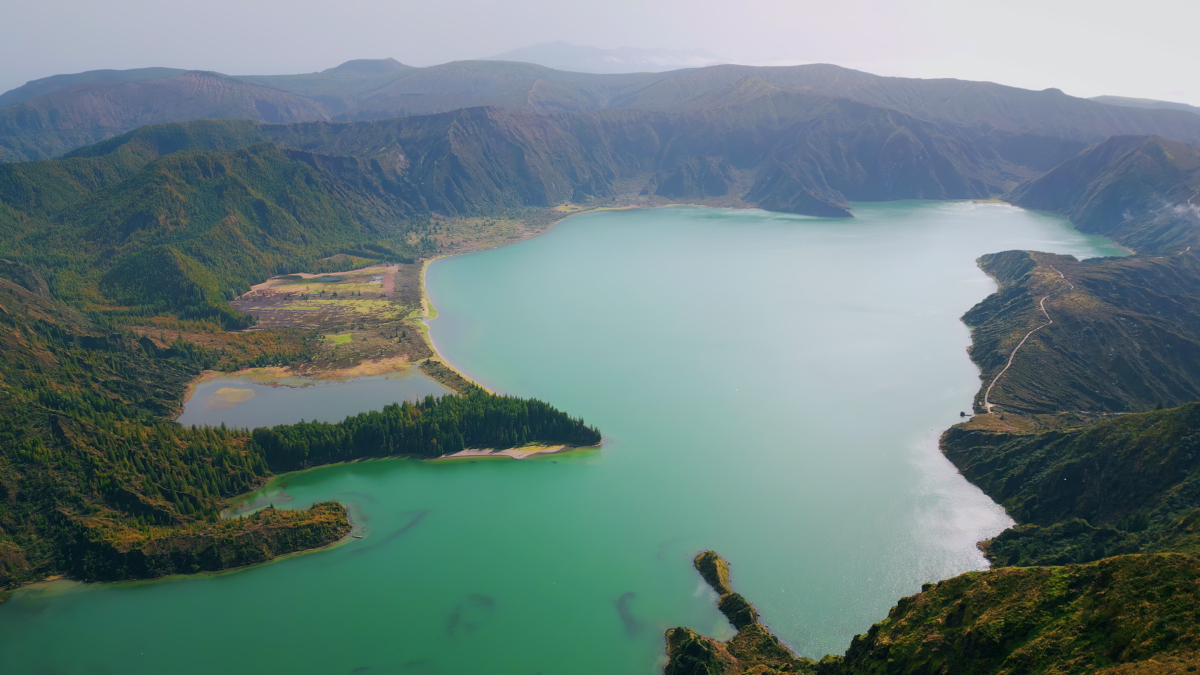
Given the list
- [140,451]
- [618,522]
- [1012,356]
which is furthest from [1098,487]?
[140,451]

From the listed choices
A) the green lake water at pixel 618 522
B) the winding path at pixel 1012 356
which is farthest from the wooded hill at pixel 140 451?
the winding path at pixel 1012 356

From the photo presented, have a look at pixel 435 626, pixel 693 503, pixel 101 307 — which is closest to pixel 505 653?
pixel 435 626

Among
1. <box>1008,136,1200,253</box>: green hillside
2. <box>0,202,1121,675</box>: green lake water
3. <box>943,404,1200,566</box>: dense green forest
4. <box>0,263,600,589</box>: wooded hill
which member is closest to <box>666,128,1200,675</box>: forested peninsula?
<box>943,404,1200,566</box>: dense green forest

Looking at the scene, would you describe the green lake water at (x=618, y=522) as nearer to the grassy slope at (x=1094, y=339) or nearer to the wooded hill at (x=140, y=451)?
the wooded hill at (x=140, y=451)

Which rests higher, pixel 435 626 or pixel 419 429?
pixel 419 429

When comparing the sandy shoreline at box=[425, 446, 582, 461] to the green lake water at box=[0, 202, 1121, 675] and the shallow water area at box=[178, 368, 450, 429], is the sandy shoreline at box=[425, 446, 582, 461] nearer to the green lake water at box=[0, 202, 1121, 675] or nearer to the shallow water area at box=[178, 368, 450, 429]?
the green lake water at box=[0, 202, 1121, 675]

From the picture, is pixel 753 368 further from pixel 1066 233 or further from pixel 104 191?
pixel 104 191
